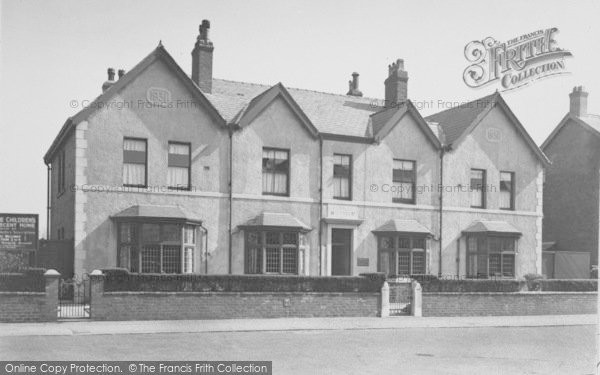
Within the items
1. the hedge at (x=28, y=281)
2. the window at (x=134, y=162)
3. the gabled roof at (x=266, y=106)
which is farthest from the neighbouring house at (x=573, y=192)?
the hedge at (x=28, y=281)

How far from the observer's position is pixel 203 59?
27797 millimetres

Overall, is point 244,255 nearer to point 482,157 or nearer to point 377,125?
point 377,125

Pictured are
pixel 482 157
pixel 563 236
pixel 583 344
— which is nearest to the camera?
pixel 583 344

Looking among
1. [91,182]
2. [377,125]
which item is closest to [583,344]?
[377,125]

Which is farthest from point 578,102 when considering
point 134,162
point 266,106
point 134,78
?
point 134,162

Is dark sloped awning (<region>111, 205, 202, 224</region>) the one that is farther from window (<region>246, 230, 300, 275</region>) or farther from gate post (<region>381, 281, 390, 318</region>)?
gate post (<region>381, 281, 390, 318</region>)

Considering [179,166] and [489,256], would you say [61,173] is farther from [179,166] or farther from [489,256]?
[489,256]

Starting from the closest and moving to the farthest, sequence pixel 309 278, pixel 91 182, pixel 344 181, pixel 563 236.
→ pixel 309 278 < pixel 91 182 < pixel 344 181 < pixel 563 236

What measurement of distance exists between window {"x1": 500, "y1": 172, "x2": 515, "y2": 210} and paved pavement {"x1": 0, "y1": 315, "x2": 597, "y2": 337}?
7.71 metres

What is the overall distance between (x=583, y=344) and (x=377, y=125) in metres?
13.8

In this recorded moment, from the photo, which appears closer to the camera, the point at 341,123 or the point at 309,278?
the point at 309,278

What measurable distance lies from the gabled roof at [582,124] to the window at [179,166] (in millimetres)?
20868

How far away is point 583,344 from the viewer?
60.2 ft

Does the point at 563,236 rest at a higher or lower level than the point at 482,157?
lower
